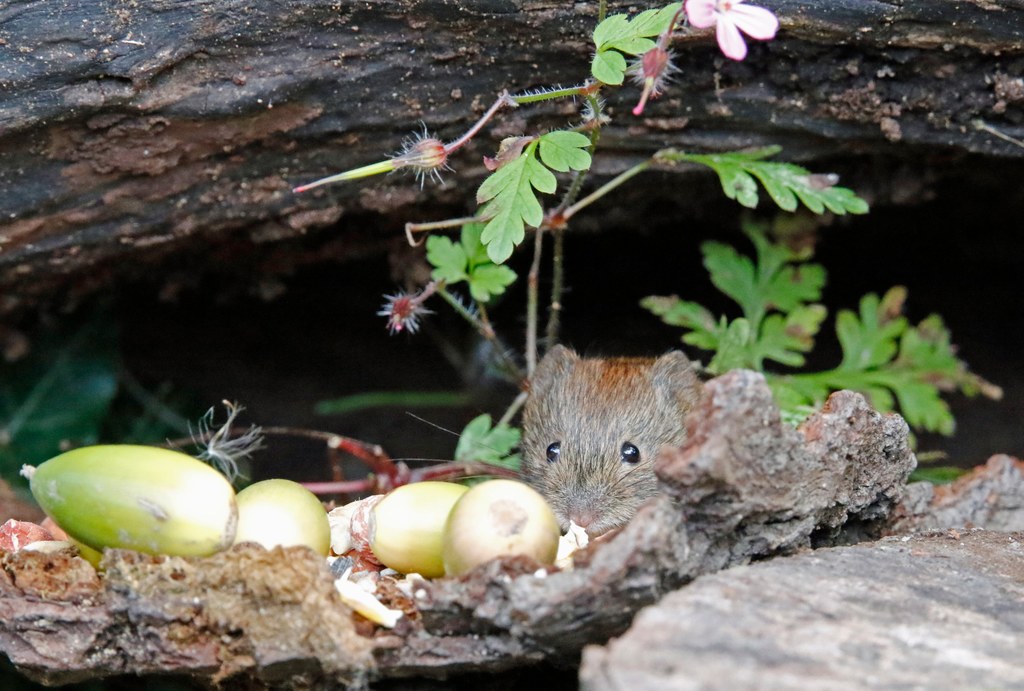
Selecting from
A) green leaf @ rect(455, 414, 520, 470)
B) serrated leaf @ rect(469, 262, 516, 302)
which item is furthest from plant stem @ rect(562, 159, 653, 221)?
green leaf @ rect(455, 414, 520, 470)

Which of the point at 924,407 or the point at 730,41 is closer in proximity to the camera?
the point at 730,41

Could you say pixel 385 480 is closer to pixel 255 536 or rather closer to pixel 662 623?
pixel 255 536

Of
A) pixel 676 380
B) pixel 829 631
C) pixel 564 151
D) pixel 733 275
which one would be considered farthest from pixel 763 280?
pixel 829 631

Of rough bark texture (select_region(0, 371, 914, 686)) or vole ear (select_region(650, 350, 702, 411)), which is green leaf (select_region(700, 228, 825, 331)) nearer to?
vole ear (select_region(650, 350, 702, 411))

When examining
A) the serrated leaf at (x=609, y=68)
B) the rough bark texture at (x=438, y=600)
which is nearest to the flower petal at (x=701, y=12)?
the serrated leaf at (x=609, y=68)

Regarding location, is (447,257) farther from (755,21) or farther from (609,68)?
(755,21)
